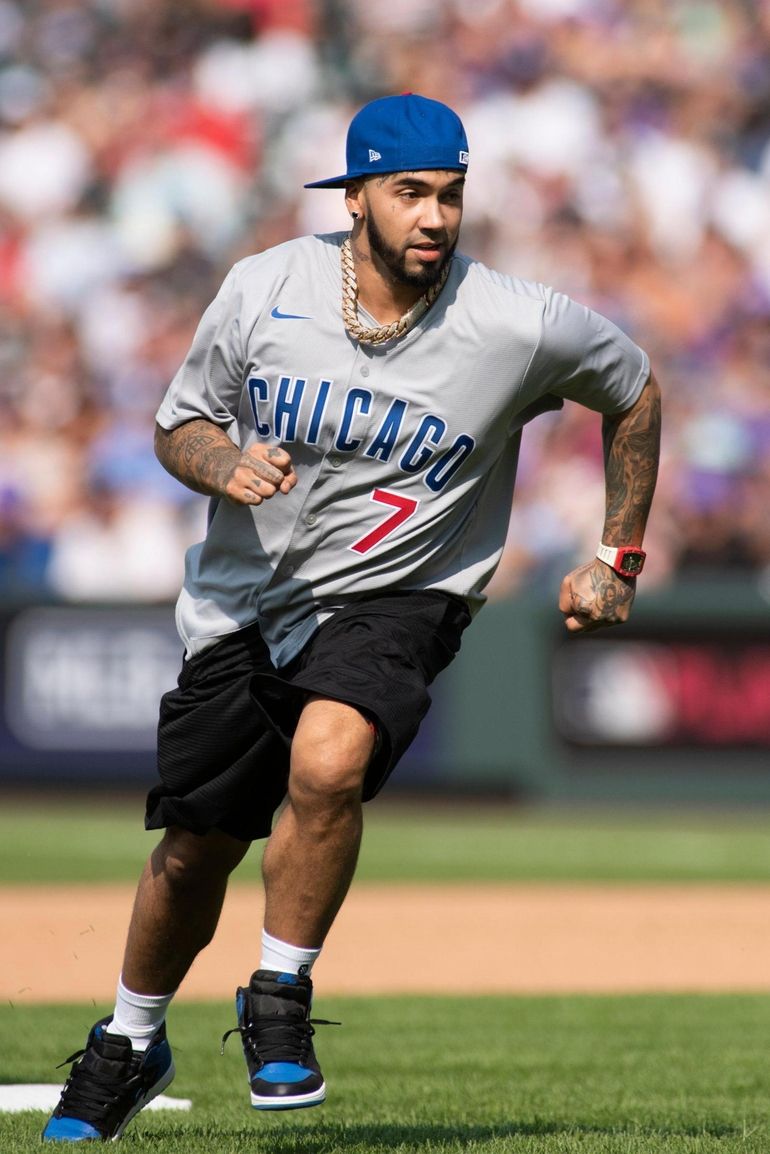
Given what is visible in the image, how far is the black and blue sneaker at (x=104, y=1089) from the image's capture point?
4.23 metres

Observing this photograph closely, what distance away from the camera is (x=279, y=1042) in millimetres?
3725

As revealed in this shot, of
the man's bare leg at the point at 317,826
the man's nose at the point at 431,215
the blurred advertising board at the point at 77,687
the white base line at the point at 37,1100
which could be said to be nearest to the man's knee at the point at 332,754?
the man's bare leg at the point at 317,826

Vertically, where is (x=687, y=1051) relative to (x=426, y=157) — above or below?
below

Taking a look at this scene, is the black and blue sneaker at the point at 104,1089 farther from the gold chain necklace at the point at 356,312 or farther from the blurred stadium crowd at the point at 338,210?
the blurred stadium crowd at the point at 338,210

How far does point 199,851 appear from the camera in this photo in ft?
14.1

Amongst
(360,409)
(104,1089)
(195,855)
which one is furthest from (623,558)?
(104,1089)

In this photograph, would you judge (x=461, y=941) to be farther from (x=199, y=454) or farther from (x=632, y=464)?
(x=199, y=454)

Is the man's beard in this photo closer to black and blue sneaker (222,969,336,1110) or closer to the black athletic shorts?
the black athletic shorts

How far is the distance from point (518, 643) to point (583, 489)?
4.32ft

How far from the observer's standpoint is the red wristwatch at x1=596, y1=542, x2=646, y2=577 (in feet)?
14.3

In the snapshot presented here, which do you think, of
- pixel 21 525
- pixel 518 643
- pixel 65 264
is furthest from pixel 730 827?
pixel 65 264

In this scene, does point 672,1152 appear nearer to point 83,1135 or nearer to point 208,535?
point 83,1135

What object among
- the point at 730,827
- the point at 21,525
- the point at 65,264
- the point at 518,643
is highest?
the point at 65,264

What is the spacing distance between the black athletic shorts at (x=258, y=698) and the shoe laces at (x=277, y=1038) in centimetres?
49
